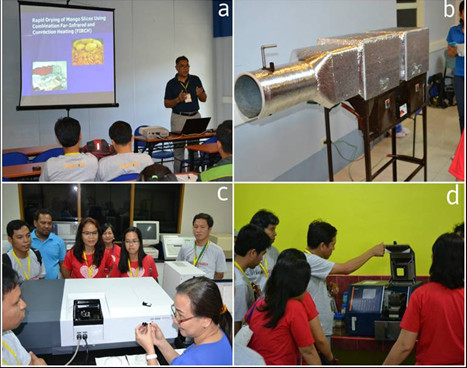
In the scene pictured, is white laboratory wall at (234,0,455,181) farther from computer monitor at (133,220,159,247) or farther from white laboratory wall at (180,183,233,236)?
computer monitor at (133,220,159,247)

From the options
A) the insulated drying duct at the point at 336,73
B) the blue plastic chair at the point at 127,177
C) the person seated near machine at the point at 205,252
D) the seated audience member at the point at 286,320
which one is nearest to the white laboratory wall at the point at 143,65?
the blue plastic chair at the point at 127,177

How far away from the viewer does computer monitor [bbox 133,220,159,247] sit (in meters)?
3.93

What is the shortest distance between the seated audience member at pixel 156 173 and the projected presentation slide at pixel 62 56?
3976 millimetres

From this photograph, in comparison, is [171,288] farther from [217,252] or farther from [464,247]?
[464,247]

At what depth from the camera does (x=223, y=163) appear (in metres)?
3.45

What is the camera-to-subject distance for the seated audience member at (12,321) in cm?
204

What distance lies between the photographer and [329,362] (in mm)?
2551

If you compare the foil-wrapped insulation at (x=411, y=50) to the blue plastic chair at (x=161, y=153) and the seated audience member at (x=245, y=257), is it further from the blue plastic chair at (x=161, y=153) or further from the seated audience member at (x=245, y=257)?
the blue plastic chair at (x=161, y=153)

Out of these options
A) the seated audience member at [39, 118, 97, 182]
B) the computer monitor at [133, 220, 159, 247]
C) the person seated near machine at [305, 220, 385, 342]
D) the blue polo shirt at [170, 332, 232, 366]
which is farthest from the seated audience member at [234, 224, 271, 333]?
the seated audience member at [39, 118, 97, 182]

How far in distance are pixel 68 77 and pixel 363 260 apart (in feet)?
16.3

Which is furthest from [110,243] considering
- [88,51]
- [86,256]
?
[88,51]

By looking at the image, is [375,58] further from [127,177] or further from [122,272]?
[122,272]

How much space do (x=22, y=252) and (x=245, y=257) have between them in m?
1.23

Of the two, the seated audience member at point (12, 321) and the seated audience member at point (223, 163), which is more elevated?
the seated audience member at point (223, 163)
